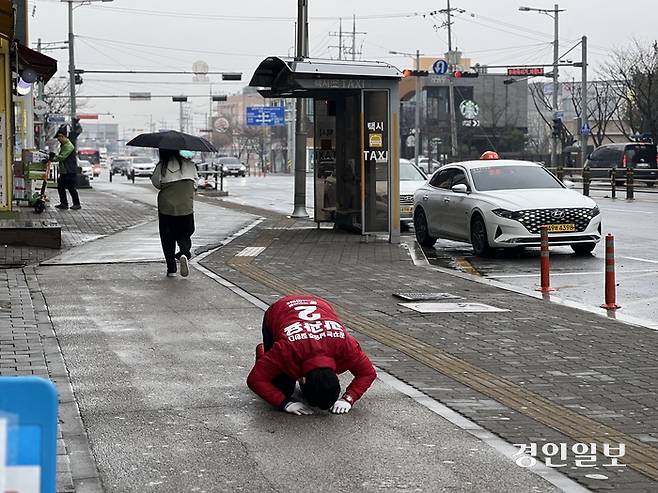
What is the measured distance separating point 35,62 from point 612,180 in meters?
21.7

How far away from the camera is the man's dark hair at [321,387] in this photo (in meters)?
6.89

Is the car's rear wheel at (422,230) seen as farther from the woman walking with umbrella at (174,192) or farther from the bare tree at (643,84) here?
the bare tree at (643,84)

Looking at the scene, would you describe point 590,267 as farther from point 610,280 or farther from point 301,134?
point 301,134

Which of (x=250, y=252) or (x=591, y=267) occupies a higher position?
(x=250, y=252)

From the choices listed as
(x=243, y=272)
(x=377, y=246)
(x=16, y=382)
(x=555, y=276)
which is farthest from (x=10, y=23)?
(x=16, y=382)

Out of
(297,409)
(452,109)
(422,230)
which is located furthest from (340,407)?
(452,109)

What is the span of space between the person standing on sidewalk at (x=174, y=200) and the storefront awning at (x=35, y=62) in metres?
10.0

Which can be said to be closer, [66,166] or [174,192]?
[174,192]

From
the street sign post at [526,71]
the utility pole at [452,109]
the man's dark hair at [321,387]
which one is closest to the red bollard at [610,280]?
the man's dark hair at [321,387]

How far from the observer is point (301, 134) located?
92.3 ft

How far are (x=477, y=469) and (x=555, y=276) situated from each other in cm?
980

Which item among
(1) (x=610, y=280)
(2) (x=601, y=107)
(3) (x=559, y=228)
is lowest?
(1) (x=610, y=280)

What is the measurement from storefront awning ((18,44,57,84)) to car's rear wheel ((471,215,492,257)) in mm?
10170

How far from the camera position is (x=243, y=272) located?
49.6 feet
